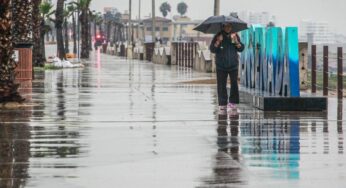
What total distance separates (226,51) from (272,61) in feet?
6.71

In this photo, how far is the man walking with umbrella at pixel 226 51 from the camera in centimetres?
2191

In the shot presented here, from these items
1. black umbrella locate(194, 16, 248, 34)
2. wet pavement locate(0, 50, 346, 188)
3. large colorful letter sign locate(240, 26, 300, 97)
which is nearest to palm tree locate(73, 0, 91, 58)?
large colorful letter sign locate(240, 26, 300, 97)

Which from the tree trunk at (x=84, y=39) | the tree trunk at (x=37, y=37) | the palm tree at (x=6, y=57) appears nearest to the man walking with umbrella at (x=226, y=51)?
the palm tree at (x=6, y=57)

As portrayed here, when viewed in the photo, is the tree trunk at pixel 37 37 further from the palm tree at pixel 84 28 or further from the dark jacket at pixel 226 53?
the palm tree at pixel 84 28

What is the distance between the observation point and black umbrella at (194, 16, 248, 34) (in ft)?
72.7

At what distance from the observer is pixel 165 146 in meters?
15.3

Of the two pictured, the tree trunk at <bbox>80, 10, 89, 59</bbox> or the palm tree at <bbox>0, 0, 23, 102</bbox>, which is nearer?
the palm tree at <bbox>0, 0, 23, 102</bbox>

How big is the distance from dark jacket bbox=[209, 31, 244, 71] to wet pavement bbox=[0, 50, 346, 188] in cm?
103

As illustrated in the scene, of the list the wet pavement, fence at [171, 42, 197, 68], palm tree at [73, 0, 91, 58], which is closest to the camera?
the wet pavement

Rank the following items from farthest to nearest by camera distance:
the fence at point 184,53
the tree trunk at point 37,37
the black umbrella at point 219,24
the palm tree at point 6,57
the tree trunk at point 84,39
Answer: the tree trunk at point 84,39
the fence at point 184,53
the tree trunk at point 37,37
the palm tree at point 6,57
the black umbrella at point 219,24

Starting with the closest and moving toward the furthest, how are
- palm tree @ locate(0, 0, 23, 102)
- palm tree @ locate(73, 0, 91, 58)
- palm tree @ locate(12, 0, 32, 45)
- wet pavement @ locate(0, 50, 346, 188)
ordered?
1. wet pavement @ locate(0, 50, 346, 188)
2. palm tree @ locate(0, 0, 23, 102)
3. palm tree @ locate(12, 0, 32, 45)
4. palm tree @ locate(73, 0, 91, 58)

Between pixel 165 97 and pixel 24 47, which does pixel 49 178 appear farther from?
pixel 24 47

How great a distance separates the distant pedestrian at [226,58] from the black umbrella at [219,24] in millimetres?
116

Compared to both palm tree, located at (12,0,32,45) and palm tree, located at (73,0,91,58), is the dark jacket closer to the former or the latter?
palm tree, located at (12,0,32,45)
